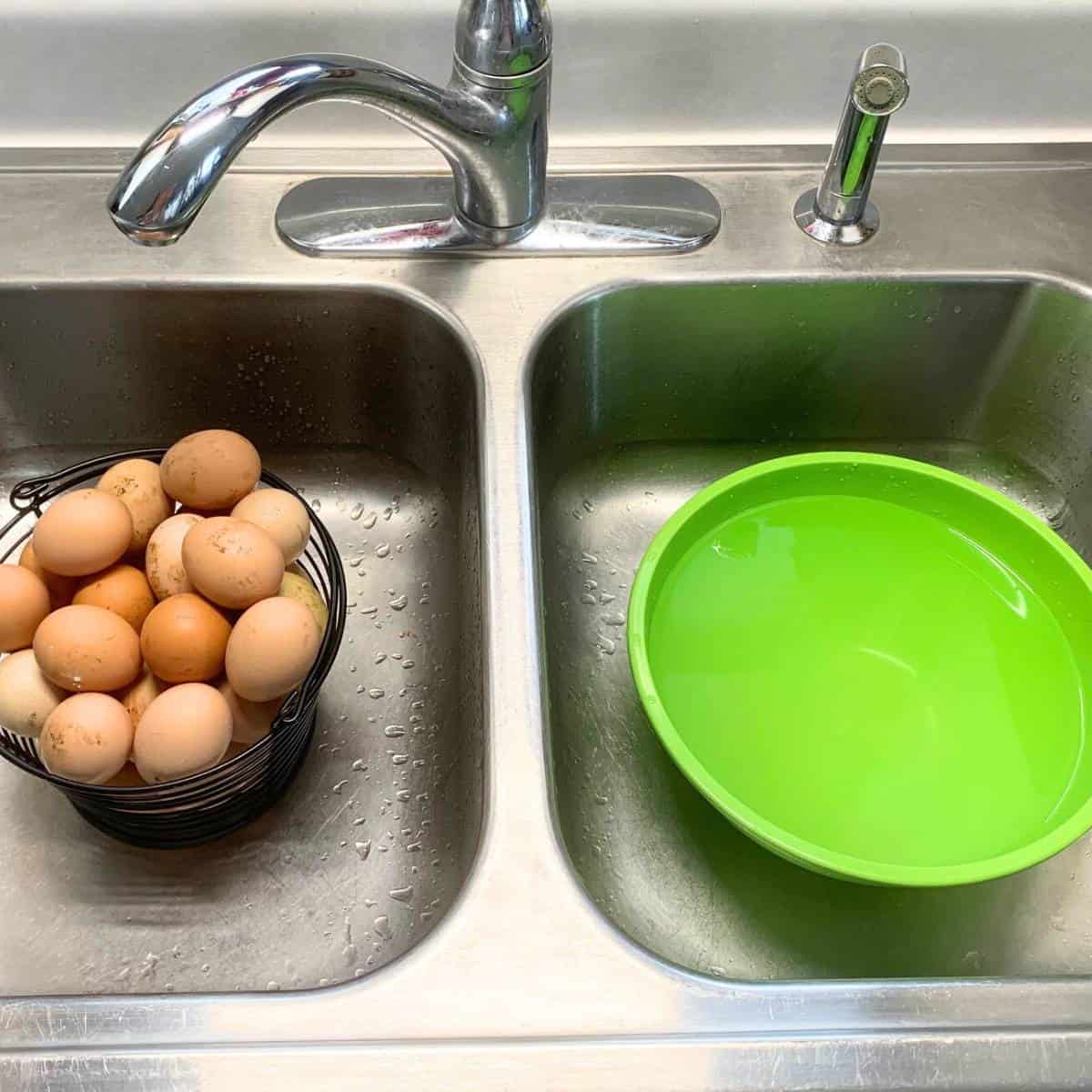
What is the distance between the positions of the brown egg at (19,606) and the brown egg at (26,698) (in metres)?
0.02

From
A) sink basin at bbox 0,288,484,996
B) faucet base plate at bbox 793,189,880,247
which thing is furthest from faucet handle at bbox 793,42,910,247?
sink basin at bbox 0,288,484,996

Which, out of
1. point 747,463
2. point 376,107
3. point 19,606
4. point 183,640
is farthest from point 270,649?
point 747,463

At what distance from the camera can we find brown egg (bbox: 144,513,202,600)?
A: 635mm

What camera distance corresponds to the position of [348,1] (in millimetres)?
777

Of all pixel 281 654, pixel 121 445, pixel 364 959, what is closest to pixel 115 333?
pixel 121 445

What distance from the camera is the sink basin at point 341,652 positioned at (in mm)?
678

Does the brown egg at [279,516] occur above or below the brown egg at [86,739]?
above

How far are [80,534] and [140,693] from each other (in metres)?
0.10

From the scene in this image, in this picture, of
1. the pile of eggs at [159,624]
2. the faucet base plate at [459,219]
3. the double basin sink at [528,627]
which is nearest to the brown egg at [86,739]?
the pile of eggs at [159,624]

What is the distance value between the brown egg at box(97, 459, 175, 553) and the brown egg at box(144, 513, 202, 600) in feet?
0.07

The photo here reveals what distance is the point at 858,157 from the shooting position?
0.74 meters

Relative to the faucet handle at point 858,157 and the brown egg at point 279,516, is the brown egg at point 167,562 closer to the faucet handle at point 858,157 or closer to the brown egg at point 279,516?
the brown egg at point 279,516

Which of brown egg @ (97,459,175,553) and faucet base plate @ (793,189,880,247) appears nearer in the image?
brown egg @ (97,459,175,553)

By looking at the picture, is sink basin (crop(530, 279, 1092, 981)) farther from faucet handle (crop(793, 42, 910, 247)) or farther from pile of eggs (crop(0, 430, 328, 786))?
pile of eggs (crop(0, 430, 328, 786))
